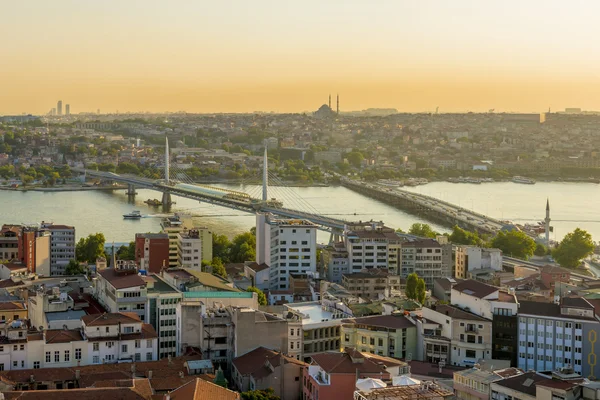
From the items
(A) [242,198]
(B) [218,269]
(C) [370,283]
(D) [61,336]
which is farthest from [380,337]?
(A) [242,198]

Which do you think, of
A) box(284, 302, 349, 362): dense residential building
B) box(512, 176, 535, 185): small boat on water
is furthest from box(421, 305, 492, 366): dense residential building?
box(512, 176, 535, 185): small boat on water

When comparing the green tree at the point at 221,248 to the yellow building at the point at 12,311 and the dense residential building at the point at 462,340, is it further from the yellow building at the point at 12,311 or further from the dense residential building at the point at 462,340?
the dense residential building at the point at 462,340

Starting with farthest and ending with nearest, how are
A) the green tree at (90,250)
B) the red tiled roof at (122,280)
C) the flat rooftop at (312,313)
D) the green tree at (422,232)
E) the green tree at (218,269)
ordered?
the green tree at (422,232) → the green tree at (90,250) → the green tree at (218,269) → the red tiled roof at (122,280) → the flat rooftop at (312,313)

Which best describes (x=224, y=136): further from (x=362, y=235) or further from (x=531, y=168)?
(x=362, y=235)

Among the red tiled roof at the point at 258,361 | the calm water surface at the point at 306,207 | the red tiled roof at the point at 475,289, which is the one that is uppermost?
the red tiled roof at the point at 475,289

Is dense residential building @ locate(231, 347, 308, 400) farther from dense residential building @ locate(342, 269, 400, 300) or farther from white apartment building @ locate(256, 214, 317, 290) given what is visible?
white apartment building @ locate(256, 214, 317, 290)

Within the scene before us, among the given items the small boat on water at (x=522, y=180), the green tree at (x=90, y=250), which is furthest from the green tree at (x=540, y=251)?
the small boat on water at (x=522, y=180)

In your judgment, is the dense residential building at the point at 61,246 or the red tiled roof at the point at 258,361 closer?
the red tiled roof at the point at 258,361
